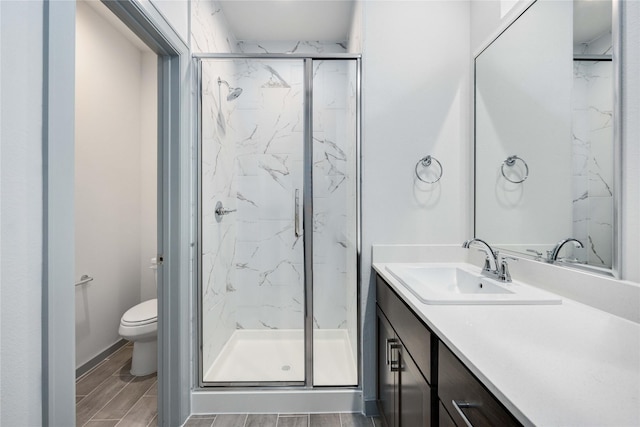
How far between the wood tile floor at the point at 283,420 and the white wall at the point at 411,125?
19cm

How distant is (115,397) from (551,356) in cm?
238

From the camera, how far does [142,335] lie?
2.11 meters

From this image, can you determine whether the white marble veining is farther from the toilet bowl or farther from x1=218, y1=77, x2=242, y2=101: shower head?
the toilet bowl

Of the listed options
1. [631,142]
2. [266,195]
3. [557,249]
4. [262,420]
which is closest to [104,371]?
[262,420]

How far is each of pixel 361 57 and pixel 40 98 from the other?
5.07 ft

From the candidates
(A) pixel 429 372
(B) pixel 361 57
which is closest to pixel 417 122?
(B) pixel 361 57

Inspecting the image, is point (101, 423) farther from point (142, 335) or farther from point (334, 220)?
point (334, 220)

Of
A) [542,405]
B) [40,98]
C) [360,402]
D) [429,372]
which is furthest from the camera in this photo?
[360,402]

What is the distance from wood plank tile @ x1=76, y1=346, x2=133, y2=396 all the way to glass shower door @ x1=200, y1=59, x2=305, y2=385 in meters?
0.89

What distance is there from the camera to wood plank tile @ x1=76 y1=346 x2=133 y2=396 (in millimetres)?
2080

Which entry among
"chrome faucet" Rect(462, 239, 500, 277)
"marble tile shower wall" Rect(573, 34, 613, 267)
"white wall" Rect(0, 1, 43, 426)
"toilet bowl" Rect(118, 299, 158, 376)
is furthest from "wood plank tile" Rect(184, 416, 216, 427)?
"marble tile shower wall" Rect(573, 34, 613, 267)

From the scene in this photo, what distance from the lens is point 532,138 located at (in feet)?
4.50

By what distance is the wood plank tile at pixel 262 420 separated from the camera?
1.71 m

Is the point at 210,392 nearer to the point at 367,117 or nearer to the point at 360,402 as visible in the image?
the point at 360,402
